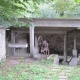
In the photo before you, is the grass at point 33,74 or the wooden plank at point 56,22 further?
the wooden plank at point 56,22

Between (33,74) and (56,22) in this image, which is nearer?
(33,74)

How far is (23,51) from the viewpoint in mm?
12828

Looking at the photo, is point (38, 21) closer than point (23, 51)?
Yes

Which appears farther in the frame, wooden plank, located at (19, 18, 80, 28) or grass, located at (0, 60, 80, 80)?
wooden plank, located at (19, 18, 80, 28)

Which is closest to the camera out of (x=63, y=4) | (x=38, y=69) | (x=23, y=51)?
(x=38, y=69)

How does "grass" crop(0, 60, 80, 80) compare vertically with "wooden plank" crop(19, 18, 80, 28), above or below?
below

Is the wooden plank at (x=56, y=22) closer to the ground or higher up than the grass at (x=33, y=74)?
higher up

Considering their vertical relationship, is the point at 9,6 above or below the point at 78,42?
above

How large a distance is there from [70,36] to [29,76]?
34.5 ft

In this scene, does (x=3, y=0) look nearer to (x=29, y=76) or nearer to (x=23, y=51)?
(x=29, y=76)

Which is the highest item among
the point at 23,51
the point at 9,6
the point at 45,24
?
the point at 9,6

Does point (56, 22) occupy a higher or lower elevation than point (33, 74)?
higher

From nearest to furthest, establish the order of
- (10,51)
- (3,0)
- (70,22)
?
(3,0)
(70,22)
(10,51)

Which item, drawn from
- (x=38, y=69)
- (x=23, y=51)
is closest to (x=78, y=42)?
(x=23, y=51)
